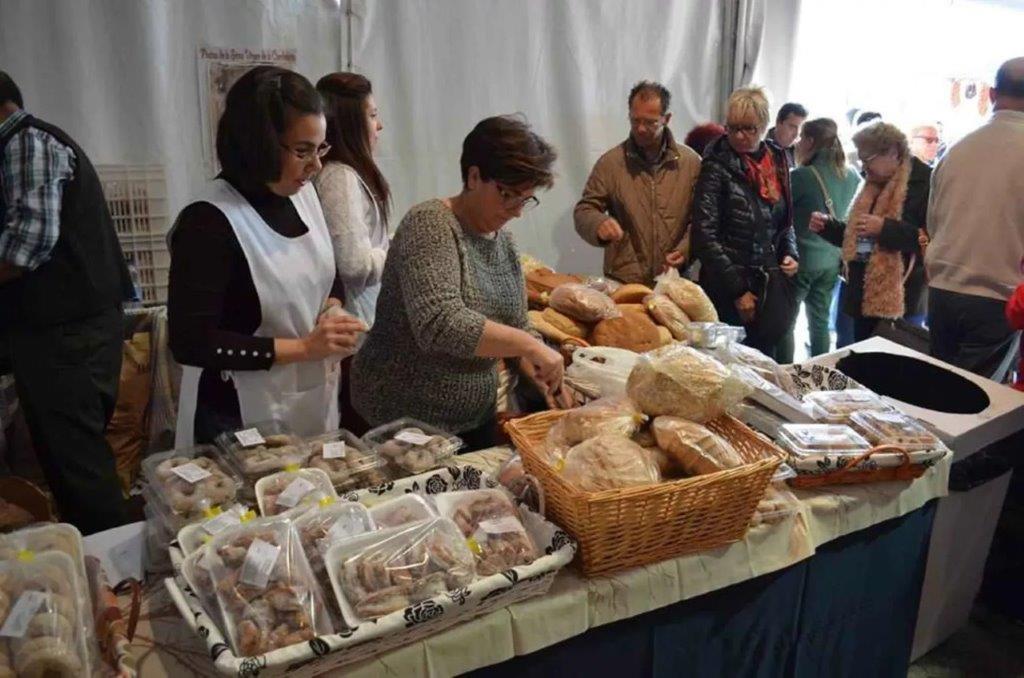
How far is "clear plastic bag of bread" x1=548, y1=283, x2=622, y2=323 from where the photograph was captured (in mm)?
2188

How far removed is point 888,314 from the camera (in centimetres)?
304

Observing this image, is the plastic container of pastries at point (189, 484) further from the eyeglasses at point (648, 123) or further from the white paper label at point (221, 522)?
the eyeglasses at point (648, 123)

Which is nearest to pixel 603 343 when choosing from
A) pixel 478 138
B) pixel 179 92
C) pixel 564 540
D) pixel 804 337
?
pixel 478 138

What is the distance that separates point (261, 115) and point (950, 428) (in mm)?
1531

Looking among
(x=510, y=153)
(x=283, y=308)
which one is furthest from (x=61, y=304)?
(x=510, y=153)

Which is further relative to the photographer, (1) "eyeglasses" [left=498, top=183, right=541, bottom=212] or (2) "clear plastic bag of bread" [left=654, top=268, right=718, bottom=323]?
(2) "clear plastic bag of bread" [left=654, top=268, right=718, bottom=323]

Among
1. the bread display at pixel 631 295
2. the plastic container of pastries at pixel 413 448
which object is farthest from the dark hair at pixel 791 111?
the plastic container of pastries at pixel 413 448

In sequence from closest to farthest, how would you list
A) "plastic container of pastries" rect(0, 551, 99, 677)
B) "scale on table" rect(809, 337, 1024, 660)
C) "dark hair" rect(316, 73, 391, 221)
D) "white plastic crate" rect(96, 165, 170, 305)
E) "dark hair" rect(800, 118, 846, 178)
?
"plastic container of pastries" rect(0, 551, 99, 677) < "scale on table" rect(809, 337, 1024, 660) < "dark hair" rect(316, 73, 391, 221) < "white plastic crate" rect(96, 165, 170, 305) < "dark hair" rect(800, 118, 846, 178)

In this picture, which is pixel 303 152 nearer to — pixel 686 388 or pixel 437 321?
pixel 437 321

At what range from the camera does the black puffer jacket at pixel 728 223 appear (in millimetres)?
2725

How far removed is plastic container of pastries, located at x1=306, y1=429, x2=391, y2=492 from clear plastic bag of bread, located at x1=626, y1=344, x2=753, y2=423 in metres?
0.47

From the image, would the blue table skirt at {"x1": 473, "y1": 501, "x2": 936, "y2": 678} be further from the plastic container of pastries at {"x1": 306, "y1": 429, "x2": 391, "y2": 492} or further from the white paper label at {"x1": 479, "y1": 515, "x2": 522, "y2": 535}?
the plastic container of pastries at {"x1": 306, "y1": 429, "x2": 391, "y2": 492}

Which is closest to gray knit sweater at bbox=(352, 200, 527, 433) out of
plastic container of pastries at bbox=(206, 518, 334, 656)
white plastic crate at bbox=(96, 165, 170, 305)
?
plastic container of pastries at bbox=(206, 518, 334, 656)

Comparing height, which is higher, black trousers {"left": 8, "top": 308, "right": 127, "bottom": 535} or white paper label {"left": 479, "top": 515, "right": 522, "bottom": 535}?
white paper label {"left": 479, "top": 515, "right": 522, "bottom": 535}
